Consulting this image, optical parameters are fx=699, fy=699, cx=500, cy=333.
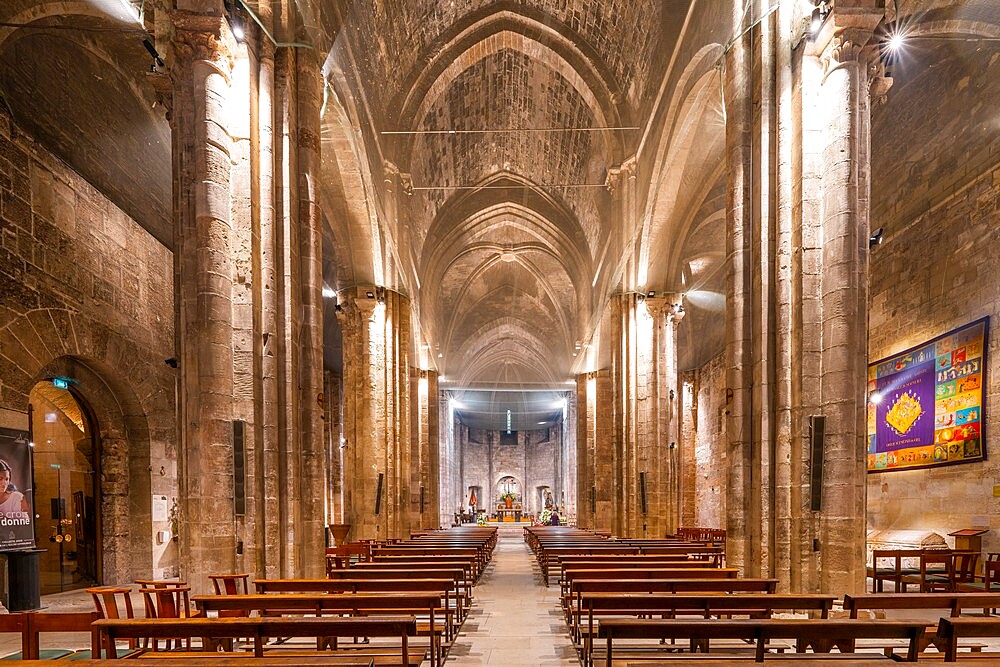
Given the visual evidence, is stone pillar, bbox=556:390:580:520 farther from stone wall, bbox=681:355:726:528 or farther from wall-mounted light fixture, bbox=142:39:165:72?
wall-mounted light fixture, bbox=142:39:165:72

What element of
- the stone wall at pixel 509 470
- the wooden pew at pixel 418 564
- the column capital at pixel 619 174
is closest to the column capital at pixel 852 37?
the wooden pew at pixel 418 564

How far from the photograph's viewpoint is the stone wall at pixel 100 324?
1038 cm

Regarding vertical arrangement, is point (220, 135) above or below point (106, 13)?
below

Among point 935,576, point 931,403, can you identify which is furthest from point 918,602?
point 931,403

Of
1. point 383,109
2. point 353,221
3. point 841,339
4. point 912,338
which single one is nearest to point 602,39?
point 383,109

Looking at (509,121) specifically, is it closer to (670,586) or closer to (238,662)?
(670,586)

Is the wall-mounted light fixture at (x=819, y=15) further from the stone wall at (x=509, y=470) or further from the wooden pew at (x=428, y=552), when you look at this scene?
the stone wall at (x=509, y=470)

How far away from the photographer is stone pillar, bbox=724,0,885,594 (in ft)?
23.4

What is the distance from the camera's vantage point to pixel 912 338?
45.9ft

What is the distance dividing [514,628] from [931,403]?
31.9 feet

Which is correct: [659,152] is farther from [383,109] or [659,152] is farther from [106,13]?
[106,13]

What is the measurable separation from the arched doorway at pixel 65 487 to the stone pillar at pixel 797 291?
11.5 m

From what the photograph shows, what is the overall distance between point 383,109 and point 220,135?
34.0 ft

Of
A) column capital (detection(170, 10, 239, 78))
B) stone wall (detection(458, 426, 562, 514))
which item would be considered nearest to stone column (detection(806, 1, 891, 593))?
column capital (detection(170, 10, 239, 78))
